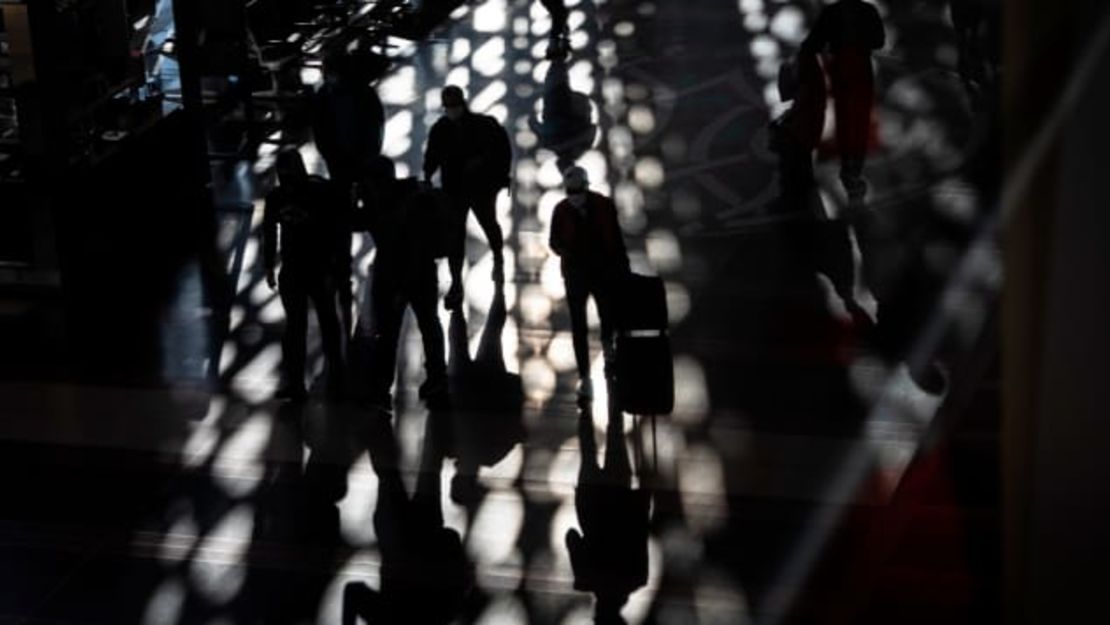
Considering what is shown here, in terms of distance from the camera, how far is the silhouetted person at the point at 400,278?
10.1 m

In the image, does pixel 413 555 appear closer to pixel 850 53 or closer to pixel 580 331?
pixel 580 331

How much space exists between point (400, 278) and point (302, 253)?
65cm

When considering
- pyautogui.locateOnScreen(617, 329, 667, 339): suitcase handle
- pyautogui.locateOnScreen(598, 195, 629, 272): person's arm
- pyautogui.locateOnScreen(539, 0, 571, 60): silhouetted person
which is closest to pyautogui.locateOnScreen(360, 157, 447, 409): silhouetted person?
pyautogui.locateOnScreen(598, 195, 629, 272): person's arm

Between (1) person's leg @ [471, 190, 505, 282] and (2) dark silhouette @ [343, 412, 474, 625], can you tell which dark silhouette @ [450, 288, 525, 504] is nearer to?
(2) dark silhouette @ [343, 412, 474, 625]

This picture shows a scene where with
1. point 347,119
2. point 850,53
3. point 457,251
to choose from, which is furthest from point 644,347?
point 850,53

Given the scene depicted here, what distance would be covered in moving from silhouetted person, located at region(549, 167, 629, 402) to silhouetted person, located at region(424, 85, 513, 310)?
4.72 feet

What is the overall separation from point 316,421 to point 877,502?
3631 mm

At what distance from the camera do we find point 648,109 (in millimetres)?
16625

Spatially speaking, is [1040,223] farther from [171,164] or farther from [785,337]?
[171,164]

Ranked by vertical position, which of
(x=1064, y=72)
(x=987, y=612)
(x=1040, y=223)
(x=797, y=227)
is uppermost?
(x=1064, y=72)

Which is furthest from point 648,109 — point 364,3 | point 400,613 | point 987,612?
point 987,612

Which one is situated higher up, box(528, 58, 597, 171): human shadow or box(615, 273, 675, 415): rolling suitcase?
box(615, 273, 675, 415): rolling suitcase

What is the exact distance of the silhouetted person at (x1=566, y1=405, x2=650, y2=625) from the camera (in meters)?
8.13

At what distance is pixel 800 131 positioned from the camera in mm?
13203
